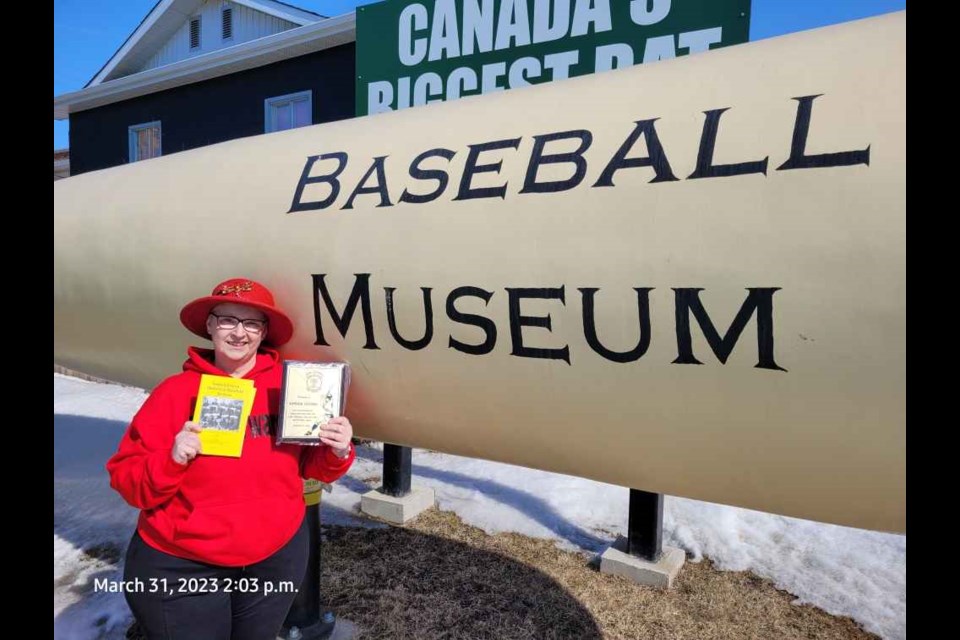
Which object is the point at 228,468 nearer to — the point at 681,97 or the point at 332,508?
the point at 681,97

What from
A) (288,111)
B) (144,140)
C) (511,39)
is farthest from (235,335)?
(144,140)

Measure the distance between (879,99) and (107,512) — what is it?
4.45m

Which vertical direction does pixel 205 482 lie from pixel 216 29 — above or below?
below

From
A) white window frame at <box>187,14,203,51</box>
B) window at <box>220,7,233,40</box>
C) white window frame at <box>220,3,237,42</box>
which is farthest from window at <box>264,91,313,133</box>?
white window frame at <box>187,14,203,51</box>

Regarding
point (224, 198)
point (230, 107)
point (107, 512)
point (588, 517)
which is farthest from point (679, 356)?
point (230, 107)

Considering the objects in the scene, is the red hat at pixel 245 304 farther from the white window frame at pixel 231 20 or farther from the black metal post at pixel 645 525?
the white window frame at pixel 231 20

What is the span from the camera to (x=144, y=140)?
10539 millimetres

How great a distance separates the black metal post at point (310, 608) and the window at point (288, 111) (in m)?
6.96

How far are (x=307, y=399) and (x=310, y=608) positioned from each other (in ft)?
4.85

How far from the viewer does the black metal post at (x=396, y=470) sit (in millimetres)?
3973

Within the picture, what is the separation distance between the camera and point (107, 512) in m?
3.80

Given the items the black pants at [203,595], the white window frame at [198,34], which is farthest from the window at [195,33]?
the black pants at [203,595]

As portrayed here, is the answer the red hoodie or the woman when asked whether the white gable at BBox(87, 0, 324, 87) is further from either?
the red hoodie

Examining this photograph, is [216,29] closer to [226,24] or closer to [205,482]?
[226,24]
